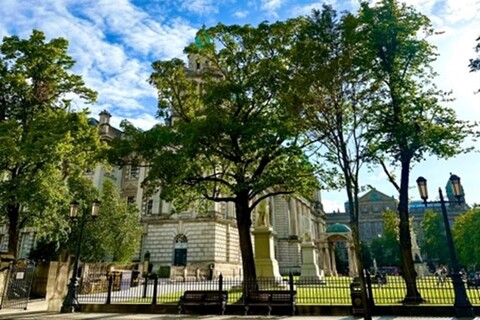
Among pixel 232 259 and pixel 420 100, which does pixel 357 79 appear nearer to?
pixel 420 100

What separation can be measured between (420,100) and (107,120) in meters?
40.8

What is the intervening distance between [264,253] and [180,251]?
18.1 meters

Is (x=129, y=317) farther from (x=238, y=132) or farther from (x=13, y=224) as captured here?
(x=13, y=224)

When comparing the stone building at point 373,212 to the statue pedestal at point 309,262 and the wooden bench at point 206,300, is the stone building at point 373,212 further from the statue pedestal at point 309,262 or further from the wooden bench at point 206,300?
the wooden bench at point 206,300

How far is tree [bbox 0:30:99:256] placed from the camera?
18.7m

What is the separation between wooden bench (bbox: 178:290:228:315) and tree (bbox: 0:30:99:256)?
366 inches

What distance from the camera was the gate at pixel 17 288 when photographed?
16156 mm

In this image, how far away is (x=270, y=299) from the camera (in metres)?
13.3

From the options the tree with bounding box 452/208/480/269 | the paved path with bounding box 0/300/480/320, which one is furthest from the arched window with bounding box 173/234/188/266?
the tree with bounding box 452/208/480/269

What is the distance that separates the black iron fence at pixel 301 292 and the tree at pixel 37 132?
5634 millimetres

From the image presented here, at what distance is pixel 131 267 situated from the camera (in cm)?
3027

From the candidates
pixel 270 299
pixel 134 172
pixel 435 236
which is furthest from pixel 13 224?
pixel 435 236

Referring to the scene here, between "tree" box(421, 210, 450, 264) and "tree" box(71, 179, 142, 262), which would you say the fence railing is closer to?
"tree" box(71, 179, 142, 262)

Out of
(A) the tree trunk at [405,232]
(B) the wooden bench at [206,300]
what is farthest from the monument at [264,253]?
(A) the tree trunk at [405,232]
